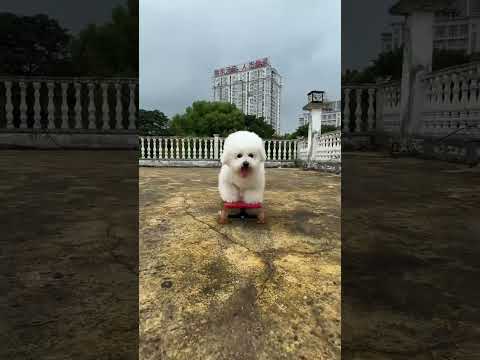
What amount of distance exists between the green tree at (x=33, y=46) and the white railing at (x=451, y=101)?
6378 mm

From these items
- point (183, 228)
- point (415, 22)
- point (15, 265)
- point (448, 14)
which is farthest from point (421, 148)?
point (15, 265)

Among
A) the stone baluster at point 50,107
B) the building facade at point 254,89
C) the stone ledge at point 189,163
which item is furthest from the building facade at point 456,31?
the building facade at point 254,89

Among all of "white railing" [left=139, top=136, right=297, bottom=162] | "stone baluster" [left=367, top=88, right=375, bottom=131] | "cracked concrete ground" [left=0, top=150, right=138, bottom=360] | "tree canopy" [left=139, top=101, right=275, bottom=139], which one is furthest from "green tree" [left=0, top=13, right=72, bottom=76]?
"tree canopy" [left=139, top=101, right=275, bottom=139]

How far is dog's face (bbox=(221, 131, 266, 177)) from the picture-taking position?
5.98 feet

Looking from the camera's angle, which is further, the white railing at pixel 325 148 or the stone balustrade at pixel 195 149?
the stone balustrade at pixel 195 149

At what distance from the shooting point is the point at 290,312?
3.14 ft

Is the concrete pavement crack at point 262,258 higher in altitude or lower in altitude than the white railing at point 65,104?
lower

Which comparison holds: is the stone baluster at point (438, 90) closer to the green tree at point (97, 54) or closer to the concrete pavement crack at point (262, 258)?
the green tree at point (97, 54)

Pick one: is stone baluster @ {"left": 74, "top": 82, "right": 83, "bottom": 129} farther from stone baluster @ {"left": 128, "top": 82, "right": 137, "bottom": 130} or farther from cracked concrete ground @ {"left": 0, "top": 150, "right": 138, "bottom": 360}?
cracked concrete ground @ {"left": 0, "top": 150, "right": 138, "bottom": 360}

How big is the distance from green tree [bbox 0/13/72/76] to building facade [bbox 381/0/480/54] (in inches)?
246

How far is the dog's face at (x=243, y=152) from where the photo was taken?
5.98ft

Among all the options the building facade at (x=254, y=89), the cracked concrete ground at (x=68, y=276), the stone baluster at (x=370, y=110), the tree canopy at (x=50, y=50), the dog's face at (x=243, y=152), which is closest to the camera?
the cracked concrete ground at (x=68, y=276)

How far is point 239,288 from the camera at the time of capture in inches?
43.9

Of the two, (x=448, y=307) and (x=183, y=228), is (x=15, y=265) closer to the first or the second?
(x=183, y=228)
